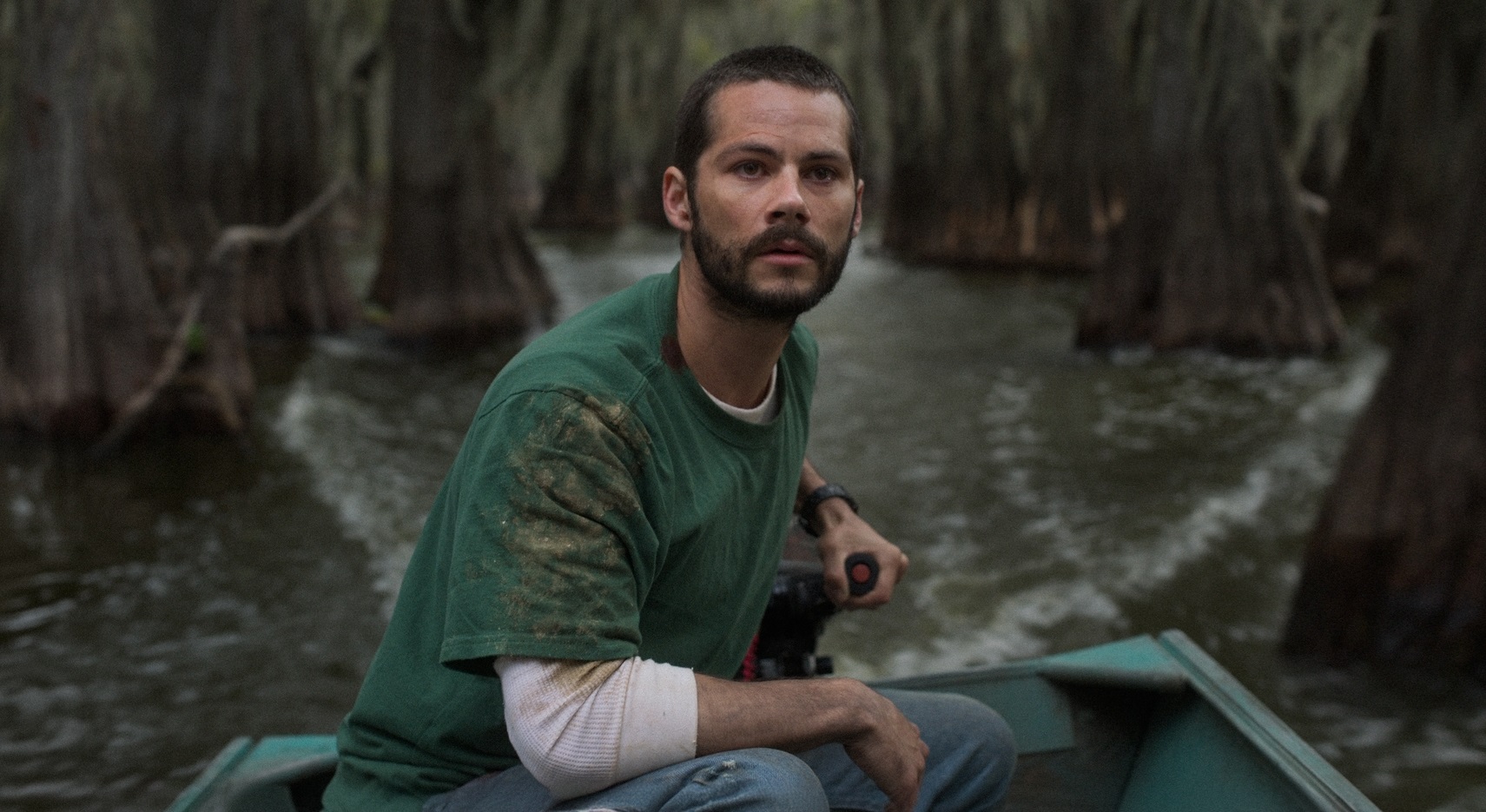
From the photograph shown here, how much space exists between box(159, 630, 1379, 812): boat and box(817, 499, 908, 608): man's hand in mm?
451

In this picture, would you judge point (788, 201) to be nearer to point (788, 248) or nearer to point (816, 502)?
point (788, 248)

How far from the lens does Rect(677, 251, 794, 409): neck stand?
2.13 meters

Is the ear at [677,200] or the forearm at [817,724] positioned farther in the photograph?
the ear at [677,200]

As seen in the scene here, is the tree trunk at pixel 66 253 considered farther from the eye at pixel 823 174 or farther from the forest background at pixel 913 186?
the eye at pixel 823 174

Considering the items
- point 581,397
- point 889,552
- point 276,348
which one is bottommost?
point 276,348

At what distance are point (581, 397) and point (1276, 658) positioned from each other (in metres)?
4.34

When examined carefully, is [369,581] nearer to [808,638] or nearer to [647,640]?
[808,638]

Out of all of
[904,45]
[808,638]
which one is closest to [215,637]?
[808,638]

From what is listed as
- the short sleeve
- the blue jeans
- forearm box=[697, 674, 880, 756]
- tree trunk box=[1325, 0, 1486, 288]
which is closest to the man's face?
the short sleeve

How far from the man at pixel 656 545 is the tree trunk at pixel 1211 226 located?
1065 cm

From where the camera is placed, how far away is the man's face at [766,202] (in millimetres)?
2078

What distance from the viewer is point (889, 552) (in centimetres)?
264

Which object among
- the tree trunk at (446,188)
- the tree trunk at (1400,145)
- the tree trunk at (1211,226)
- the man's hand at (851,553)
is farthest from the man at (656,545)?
the tree trunk at (1400,145)

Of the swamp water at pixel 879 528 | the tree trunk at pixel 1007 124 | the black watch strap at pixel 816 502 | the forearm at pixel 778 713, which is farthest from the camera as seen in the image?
the tree trunk at pixel 1007 124
